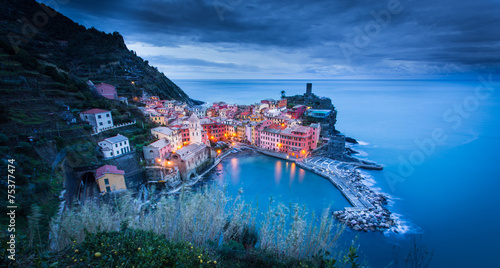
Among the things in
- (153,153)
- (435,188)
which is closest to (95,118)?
(153,153)

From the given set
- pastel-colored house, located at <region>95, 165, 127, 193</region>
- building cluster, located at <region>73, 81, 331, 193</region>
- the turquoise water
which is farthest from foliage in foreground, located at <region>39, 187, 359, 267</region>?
building cluster, located at <region>73, 81, 331, 193</region>

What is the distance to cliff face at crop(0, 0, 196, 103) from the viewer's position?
3086 cm

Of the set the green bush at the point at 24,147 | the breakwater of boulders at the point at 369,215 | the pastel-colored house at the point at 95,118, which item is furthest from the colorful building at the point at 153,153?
the breakwater of boulders at the point at 369,215

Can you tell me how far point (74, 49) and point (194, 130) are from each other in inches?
1582

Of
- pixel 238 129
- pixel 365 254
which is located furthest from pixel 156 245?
pixel 238 129

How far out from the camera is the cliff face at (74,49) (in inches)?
1215

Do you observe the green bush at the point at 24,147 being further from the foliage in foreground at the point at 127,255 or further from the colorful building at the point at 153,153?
the foliage in foreground at the point at 127,255

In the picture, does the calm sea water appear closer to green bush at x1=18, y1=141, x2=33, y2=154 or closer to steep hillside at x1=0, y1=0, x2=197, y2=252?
steep hillside at x1=0, y1=0, x2=197, y2=252

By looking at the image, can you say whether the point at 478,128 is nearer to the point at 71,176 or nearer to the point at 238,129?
the point at 238,129

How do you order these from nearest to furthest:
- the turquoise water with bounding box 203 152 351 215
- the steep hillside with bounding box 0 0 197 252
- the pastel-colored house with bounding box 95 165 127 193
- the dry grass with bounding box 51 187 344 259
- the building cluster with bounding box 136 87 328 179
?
the dry grass with bounding box 51 187 344 259
the steep hillside with bounding box 0 0 197 252
the pastel-colored house with bounding box 95 165 127 193
the turquoise water with bounding box 203 152 351 215
the building cluster with bounding box 136 87 328 179

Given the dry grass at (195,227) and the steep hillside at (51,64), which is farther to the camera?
the steep hillside at (51,64)

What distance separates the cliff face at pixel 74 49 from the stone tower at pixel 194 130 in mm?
12609

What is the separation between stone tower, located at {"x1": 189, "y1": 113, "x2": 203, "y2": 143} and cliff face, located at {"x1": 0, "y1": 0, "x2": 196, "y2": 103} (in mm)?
12609

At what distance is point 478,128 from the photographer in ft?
127
